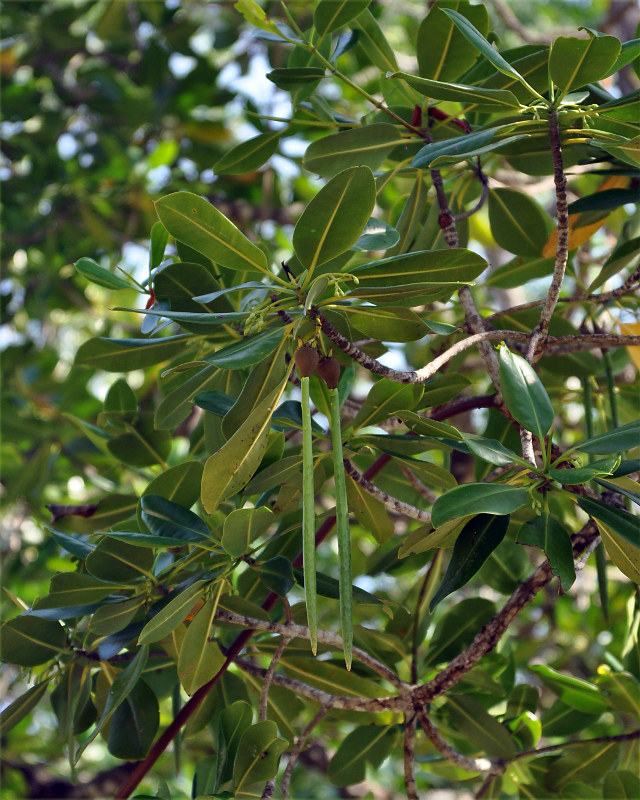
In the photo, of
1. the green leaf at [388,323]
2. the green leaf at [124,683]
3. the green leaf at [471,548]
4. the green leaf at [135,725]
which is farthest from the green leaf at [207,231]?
the green leaf at [135,725]

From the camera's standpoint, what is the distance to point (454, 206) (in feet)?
4.03

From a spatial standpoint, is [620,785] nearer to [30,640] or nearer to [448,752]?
[448,752]

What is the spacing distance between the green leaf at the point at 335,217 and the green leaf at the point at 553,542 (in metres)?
0.33

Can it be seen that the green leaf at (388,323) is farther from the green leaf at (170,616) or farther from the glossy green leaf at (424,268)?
the green leaf at (170,616)

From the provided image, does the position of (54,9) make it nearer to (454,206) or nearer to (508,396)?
(454,206)

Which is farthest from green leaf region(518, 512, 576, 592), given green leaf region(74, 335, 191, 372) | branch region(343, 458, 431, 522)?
green leaf region(74, 335, 191, 372)

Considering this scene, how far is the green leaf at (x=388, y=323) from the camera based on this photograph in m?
0.80

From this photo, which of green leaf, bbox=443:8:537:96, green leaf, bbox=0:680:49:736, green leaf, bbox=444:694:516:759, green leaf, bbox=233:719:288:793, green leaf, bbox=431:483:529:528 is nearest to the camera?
green leaf, bbox=431:483:529:528

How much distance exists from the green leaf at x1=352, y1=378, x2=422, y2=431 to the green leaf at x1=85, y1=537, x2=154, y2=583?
0.29m

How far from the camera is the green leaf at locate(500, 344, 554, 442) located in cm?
77

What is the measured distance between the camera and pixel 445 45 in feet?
3.34

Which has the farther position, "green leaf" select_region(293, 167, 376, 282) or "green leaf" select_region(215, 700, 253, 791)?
"green leaf" select_region(215, 700, 253, 791)

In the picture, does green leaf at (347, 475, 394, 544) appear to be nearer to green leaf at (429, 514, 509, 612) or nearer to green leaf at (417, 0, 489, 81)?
green leaf at (429, 514, 509, 612)

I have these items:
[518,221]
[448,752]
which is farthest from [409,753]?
[518,221]
